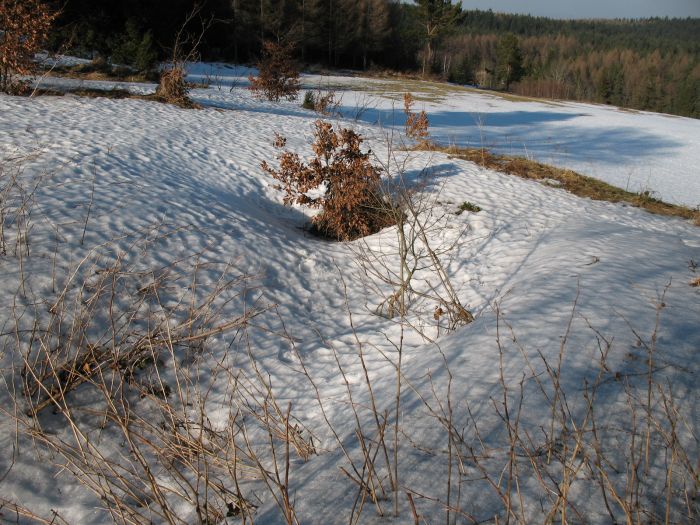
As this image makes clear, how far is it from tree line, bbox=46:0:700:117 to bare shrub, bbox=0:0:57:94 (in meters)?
2.14

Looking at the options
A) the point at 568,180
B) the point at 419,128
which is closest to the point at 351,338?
the point at 568,180

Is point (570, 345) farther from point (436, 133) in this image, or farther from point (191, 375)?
point (436, 133)

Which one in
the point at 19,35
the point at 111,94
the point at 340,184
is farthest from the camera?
the point at 111,94

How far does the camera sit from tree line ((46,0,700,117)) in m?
20.0

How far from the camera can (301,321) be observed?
402cm

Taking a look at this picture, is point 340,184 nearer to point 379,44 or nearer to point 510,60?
point 379,44

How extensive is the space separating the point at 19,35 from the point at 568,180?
10.4 m

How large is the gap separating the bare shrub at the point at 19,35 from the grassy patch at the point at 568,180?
302 inches

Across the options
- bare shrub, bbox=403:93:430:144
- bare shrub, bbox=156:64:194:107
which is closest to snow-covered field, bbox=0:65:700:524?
bare shrub, bbox=403:93:430:144

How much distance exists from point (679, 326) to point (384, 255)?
2949 millimetres

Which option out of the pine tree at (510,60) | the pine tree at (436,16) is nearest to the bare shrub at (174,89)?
the pine tree at (436,16)

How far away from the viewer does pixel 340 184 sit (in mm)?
5820

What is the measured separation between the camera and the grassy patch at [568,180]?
24.3ft

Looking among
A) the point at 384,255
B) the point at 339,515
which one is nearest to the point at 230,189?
the point at 384,255
